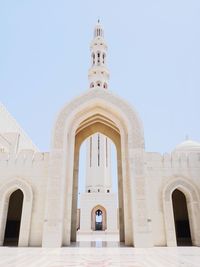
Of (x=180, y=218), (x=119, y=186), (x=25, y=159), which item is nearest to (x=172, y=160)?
(x=119, y=186)

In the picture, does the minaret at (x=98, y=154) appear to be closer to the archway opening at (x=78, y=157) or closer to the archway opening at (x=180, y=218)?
the archway opening at (x=78, y=157)

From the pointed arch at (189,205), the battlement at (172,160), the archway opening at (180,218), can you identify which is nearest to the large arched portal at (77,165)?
the battlement at (172,160)

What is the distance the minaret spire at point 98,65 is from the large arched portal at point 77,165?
913 cm

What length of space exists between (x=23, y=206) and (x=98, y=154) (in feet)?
53.7

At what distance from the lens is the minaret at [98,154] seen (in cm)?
2373

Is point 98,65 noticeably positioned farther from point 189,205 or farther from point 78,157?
point 189,205

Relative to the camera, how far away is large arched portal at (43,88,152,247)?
34.4ft

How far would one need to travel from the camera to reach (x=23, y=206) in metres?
11.2

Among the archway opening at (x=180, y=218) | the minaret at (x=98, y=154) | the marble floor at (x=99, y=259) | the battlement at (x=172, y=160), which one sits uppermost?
the minaret at (x=98, y=154)

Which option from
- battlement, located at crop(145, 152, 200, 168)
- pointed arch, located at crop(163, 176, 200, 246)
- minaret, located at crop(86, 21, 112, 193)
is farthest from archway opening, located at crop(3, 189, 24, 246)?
minaret, located at crop(86, 21, 112, 193)

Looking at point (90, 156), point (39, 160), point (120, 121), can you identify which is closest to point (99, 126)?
point (120, 121)

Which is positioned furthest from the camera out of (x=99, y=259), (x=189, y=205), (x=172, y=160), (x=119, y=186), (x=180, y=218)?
(x=180, y=218)

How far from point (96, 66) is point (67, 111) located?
1161 centimetres

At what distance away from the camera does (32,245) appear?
10.8 meters
